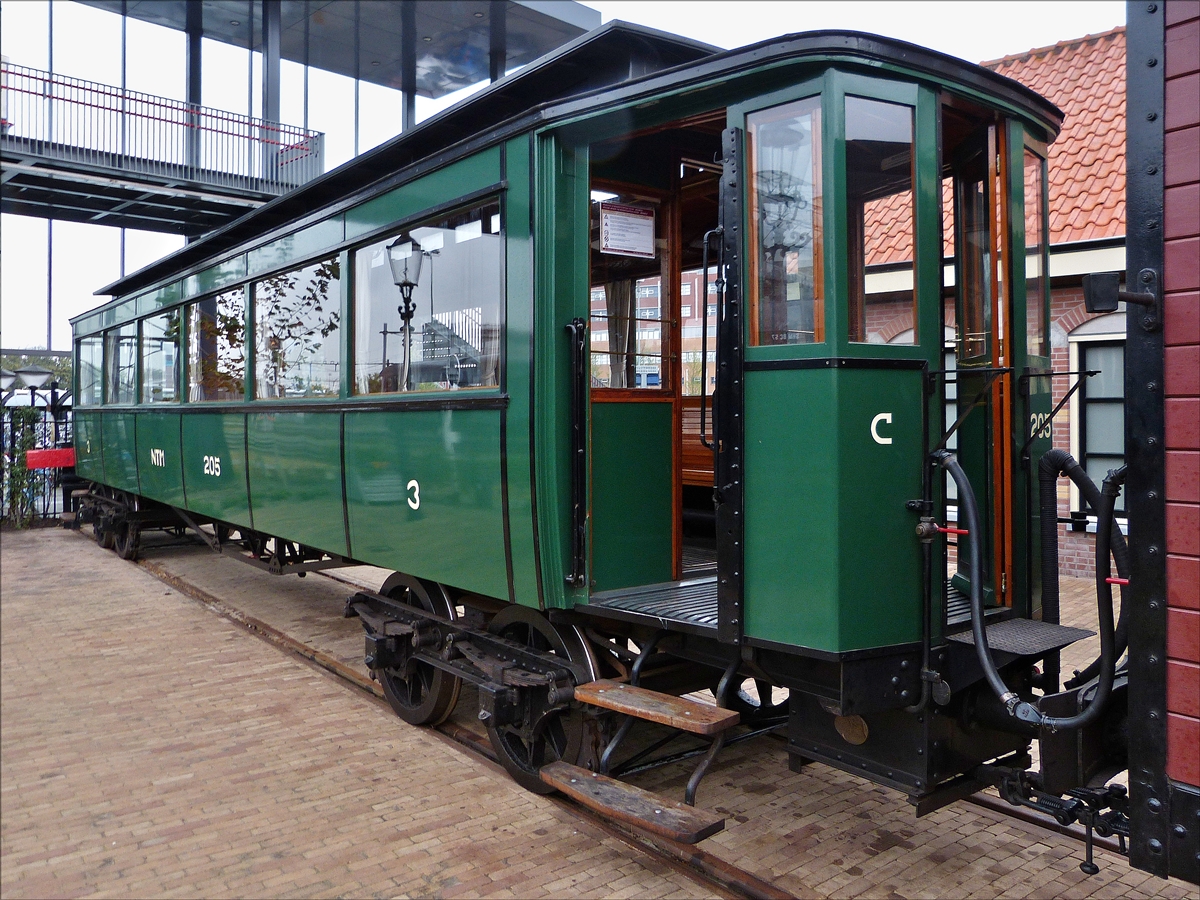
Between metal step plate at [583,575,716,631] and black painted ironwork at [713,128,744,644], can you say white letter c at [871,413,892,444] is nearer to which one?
black painted ironwork at [713,128,744,644]

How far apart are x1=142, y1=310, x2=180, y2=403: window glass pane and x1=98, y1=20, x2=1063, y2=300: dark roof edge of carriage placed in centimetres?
413

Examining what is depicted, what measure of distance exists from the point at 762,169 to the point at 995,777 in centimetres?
226

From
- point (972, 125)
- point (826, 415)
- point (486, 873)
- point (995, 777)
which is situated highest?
point (972, 125)

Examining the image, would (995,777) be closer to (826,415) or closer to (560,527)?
(826,415)

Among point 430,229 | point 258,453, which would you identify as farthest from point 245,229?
point 430,229

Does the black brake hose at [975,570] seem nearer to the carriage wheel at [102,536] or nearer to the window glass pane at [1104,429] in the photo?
the window glass pane at [1104,429]

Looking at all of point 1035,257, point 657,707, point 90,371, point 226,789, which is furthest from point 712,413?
point 90,371

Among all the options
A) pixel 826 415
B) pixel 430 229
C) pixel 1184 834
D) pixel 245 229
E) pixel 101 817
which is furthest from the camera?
pixel 245 229

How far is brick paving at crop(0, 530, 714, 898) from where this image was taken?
117 cm

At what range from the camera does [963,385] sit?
384cm

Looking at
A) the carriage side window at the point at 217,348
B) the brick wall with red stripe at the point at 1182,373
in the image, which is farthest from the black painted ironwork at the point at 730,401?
the carriage side window at the point at 217,348

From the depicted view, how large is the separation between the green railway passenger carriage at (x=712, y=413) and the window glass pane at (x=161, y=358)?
159 inches

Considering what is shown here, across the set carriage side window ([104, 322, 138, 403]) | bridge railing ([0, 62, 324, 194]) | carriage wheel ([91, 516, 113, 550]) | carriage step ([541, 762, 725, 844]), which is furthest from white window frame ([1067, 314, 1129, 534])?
carriage wheel ([91, 516, 113, 550])

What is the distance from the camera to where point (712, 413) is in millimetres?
4254
